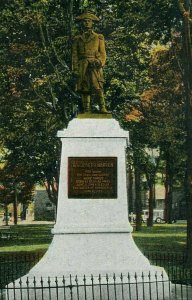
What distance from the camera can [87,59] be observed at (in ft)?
43.6

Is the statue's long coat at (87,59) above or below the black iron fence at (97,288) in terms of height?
above

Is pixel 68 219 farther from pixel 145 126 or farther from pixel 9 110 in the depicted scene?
pixel 145 126

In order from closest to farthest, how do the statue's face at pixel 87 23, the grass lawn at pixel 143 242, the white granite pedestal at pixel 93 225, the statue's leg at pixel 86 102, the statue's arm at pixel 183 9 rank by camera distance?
the white granite pedestal at pixel 93 225 → the statue's face at pixel 87 23 → the statue's leg at pixel 86 102 → the statue's arm at pixel 183 9 → the grass lawn at pixel 143 242

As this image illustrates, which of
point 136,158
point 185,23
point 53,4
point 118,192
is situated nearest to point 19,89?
point 53,4

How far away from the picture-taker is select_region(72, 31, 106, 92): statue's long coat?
13297mm

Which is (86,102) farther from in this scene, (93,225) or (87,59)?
(93,225)

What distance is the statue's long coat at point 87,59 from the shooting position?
43.6 ft

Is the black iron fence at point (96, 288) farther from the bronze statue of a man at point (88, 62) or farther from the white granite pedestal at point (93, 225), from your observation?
the bronze statue of a man at point (88, 62)


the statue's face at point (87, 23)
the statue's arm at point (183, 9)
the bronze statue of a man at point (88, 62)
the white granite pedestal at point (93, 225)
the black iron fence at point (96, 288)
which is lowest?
the black iron fence at point (96, 288)

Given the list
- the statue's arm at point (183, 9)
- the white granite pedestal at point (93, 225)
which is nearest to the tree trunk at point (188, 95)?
the statue's arm at point (183, 9)

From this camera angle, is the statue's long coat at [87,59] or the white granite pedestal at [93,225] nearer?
the white granite pedestal at [93,225]

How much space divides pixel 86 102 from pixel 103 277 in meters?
3.72

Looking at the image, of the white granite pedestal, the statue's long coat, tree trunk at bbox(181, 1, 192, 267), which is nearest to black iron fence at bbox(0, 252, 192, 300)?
the white granite pedestal

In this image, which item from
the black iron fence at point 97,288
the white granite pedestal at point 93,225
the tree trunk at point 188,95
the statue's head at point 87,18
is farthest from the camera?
the tree trunk at point 188,95
